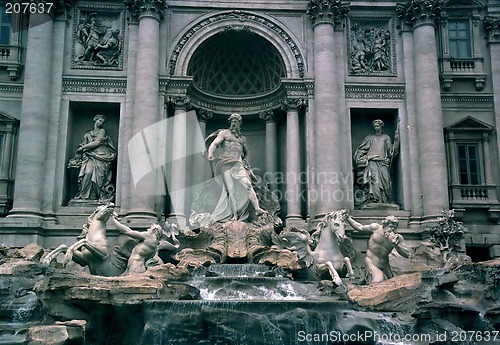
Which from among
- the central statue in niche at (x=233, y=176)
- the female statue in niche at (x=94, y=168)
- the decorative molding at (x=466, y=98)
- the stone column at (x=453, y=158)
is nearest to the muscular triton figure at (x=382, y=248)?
the central statue in niche at (x=233, y=176)

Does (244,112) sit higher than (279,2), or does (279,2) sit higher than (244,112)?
(279,2)

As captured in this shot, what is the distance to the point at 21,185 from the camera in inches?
885

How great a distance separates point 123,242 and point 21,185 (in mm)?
4895

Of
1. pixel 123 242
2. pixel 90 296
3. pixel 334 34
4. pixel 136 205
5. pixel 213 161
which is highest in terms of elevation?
pixel 334 34

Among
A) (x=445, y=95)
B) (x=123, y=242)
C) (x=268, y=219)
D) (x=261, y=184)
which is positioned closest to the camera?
(x=123, y=242)

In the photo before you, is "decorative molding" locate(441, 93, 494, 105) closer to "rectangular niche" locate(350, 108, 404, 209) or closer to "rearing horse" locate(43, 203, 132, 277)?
"rectangular niche" locate(350, 108, 404, 209)

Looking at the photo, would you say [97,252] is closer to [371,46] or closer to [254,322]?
[254,322]

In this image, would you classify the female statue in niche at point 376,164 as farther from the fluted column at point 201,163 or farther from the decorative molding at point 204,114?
the decorative molding at point 204,114

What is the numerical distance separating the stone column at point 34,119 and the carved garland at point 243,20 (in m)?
5.04

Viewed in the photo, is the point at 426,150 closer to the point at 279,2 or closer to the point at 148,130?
the point at 279,2

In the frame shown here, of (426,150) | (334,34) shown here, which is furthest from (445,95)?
(334,34)

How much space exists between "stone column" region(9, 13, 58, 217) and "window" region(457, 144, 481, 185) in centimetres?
1662

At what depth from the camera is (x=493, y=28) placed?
25688mm

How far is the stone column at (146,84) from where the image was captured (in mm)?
22547
